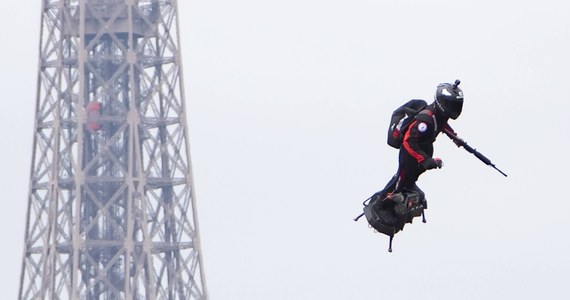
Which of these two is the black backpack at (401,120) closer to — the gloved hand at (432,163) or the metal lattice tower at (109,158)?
the gloved hand at (432,163)

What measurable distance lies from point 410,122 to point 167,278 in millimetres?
113915

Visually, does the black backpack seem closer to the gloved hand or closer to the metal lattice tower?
the gloved hand

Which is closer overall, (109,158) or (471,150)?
(471,150)

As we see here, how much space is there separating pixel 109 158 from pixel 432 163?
4413 inches

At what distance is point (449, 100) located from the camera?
43.7m

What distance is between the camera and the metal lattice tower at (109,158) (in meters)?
153

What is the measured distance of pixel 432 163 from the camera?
1714 inches

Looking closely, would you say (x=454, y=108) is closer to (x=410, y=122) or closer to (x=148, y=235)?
(x=410, y=122)

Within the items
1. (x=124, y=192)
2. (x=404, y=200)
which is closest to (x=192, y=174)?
(x=124, y=192)

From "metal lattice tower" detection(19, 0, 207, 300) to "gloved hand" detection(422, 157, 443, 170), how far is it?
108300 mm

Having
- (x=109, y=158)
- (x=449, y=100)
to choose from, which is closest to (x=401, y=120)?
(x=449, y=100)

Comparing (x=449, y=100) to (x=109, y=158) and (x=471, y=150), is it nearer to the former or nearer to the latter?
(x=471, y=150)

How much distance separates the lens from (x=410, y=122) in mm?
44031

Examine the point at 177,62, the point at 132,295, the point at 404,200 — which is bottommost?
the point at 404,200
